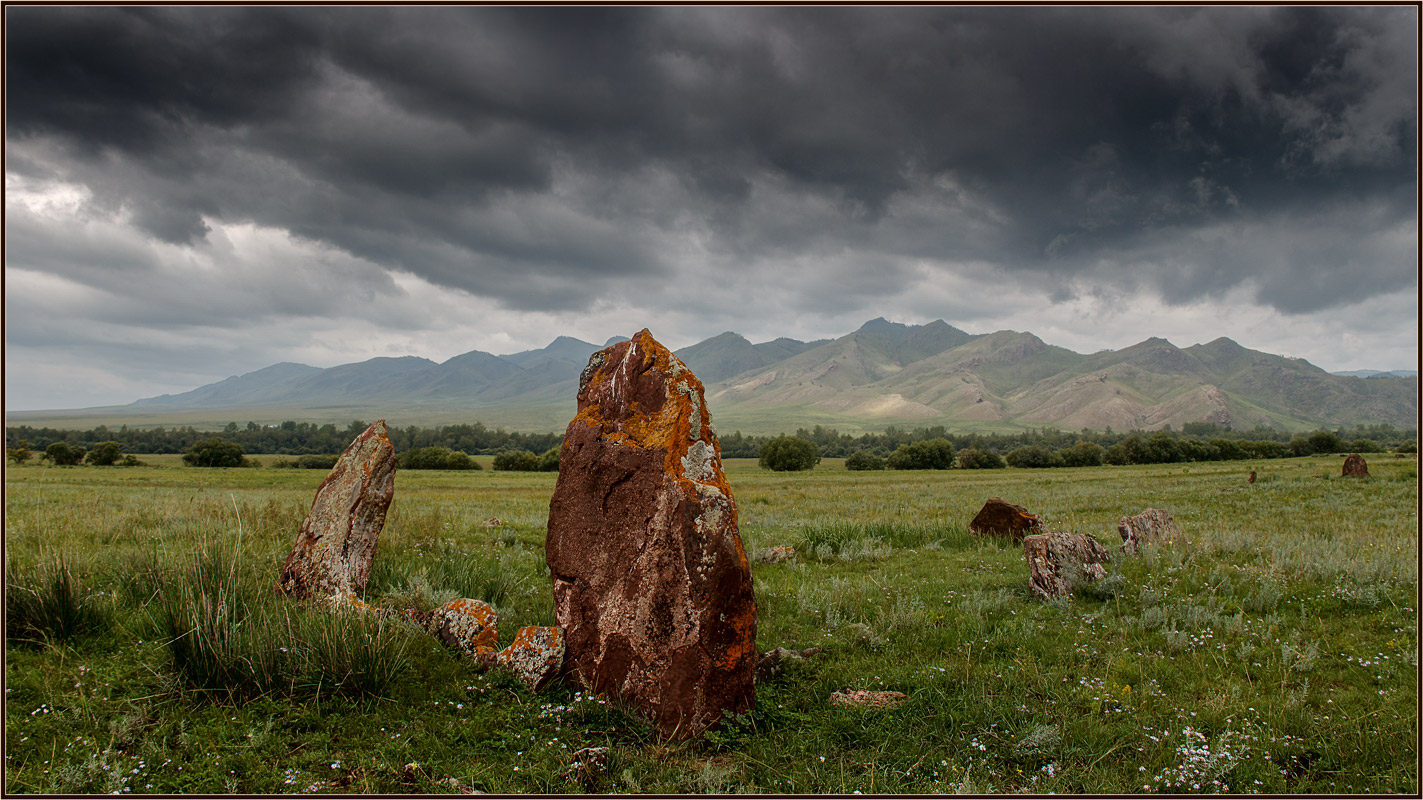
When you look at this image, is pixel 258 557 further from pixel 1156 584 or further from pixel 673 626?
pixel 1156 584

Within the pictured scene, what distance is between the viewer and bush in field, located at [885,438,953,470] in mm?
98688

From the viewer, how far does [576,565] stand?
6.59 meters

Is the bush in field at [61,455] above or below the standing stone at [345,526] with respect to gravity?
below

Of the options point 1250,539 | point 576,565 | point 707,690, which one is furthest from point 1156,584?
point 576,565

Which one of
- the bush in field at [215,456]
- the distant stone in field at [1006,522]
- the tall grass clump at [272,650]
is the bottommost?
the bush in field at [215,456]

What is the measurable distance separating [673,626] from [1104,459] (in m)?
115

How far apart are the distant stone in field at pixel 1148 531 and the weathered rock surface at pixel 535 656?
40.7 feet

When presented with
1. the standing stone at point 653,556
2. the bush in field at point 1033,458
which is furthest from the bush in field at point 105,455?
the bush in field at point 1033,458

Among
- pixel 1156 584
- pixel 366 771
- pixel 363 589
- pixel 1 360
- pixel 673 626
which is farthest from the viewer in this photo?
pixel 1156 584

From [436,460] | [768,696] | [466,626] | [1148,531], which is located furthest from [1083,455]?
[466,626]

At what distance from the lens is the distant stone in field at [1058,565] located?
1020cm

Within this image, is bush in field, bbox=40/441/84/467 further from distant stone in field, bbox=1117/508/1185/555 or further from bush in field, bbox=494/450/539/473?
distant stone in field, bbox=1117/508/1185/555

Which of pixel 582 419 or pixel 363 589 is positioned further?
pixel 363 589

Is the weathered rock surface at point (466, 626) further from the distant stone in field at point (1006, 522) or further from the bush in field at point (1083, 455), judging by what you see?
the bush in field at point (1083, 455)
